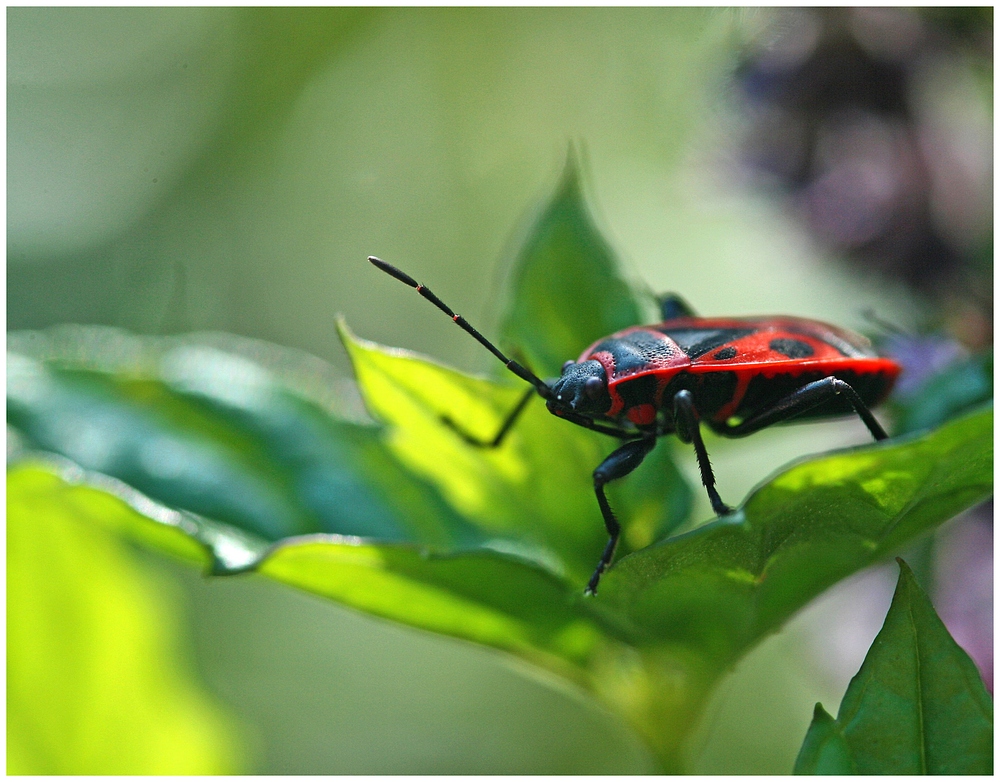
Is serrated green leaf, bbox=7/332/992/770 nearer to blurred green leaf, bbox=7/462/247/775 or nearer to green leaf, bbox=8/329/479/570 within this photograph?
green leaf, bbox=8/329/479/570

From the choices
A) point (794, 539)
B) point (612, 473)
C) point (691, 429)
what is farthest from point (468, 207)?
point (794, 539)

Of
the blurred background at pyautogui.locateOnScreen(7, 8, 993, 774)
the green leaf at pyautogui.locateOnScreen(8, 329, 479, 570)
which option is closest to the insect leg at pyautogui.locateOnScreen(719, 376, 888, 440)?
the blurred background at pyautogui.locateOnScreen(7, 8, 993, 774)

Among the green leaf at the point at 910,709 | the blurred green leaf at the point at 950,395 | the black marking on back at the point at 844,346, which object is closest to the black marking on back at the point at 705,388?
the black marking on back at the point at 844,346

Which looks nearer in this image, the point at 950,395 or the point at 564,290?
the point at 564,290

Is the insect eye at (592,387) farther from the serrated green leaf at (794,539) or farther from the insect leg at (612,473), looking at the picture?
the serrated green leaf at (794,539)

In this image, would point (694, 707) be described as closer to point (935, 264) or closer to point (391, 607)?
point (391, 607)

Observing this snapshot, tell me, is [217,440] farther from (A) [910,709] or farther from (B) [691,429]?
(A) [910,709]
